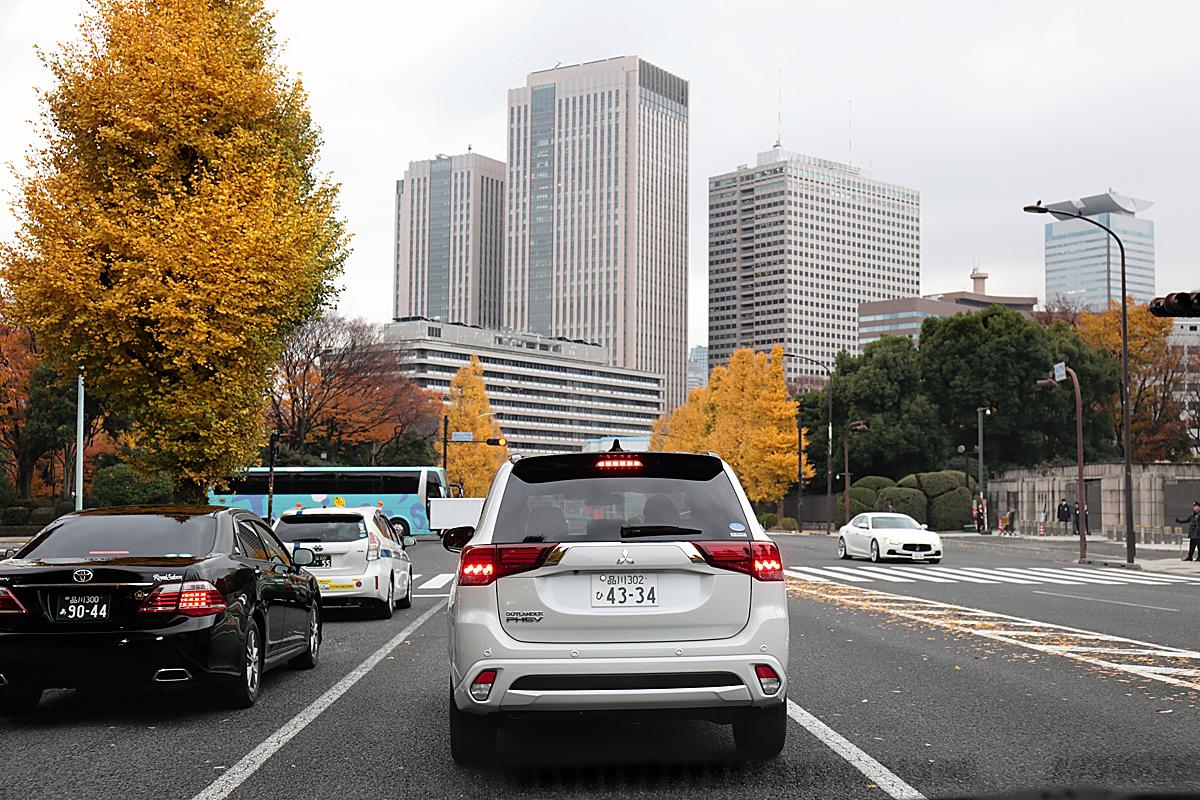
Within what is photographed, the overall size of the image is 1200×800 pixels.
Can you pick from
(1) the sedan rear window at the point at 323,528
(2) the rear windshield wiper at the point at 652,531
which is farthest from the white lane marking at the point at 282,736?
(1) the sedan rear window at the point at 323,528

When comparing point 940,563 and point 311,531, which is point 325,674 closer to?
point 311,531

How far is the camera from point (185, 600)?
26.8 feet

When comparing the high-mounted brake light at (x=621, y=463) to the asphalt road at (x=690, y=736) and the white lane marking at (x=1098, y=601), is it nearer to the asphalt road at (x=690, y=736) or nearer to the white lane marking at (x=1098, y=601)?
the asphalt road at (x=690, y=736)

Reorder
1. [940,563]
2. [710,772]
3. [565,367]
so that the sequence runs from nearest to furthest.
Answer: [710,772] < [940,563] < [565,367]

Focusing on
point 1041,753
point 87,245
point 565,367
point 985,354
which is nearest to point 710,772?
point 1041,753

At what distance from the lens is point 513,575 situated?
615 cm

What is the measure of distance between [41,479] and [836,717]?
63.8 m

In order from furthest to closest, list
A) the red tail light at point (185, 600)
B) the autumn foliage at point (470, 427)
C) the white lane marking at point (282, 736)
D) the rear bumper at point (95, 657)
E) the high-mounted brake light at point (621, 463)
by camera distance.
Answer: the autumn foliage at point (470, 427)
the red tail light at point (185, 600)
the rear bumper at point (95, 657)
the high-mounted brake light at point (621, 463)
the white lane marking at point (282, 736)

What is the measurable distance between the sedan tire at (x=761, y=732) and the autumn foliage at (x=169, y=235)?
1748cm

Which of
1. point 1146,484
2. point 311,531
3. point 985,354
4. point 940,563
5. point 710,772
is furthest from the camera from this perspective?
point 985,354

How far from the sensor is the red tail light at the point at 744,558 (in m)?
6.23

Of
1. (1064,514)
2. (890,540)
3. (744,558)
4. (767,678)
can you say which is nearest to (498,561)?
(744,558)

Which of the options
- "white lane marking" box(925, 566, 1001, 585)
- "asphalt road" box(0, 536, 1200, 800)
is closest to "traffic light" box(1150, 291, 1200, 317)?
"white lane marking" box(925, 566, 1001, 585)

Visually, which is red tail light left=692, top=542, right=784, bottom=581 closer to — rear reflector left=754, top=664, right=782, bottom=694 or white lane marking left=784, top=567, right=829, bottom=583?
rear reflector left=754, top=664, right=782, bottom=694
